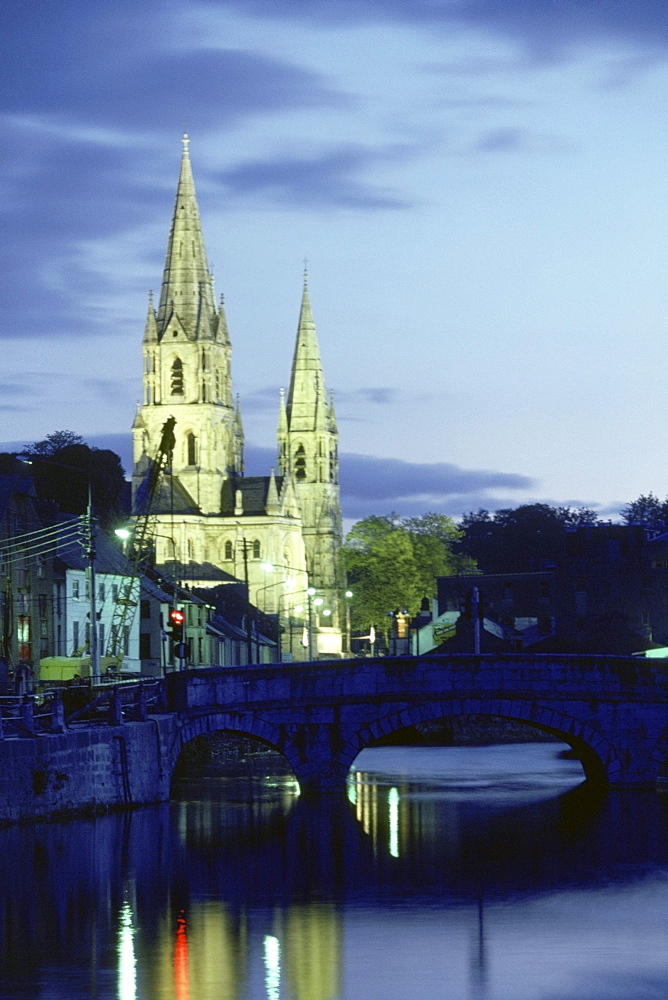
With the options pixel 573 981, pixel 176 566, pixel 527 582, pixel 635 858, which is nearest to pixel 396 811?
pixel 635 858

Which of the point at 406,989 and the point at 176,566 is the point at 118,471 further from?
the point at 406,989

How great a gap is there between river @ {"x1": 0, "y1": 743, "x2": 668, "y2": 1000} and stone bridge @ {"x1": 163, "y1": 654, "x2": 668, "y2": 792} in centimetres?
267

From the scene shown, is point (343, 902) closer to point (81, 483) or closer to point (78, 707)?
point (78, 707)

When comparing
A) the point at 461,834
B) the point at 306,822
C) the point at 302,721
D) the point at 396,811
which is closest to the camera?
the point at 461,834

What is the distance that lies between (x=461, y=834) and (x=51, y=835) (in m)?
11.8

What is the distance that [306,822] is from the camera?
60.8 m

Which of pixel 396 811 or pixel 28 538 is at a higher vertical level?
pixel 28 538

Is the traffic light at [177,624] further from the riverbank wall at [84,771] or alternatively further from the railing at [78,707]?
the riverbank wall at [84,771]

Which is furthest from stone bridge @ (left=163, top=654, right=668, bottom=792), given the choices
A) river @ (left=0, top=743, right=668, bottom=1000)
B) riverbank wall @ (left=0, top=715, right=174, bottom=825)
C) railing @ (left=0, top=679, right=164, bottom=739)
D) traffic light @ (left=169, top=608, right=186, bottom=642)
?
riverbank wall @ (left=0, top=715, right=174, bottom=825)

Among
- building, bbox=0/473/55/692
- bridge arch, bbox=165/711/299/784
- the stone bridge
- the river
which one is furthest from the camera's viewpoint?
building, bbox=0/473/55/692

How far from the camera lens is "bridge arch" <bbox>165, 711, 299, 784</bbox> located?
2571 inches

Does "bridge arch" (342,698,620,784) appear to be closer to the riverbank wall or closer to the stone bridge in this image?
the stone bridge

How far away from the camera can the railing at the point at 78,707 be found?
2072 inches

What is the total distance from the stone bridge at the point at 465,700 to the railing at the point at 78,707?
5.05 m
